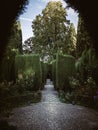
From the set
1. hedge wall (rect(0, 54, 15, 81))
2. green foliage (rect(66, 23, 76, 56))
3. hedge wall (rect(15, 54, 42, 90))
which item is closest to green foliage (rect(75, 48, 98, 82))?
hedge wall (rect(15, 54, 42, 90))

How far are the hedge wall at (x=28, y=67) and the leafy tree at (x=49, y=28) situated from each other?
23.6 metres

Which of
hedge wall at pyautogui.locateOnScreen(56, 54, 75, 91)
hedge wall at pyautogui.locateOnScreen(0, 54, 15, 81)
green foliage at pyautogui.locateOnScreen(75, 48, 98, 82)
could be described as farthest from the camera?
hedge wall at pyautogui.locateOnScreen(56, 54, 75, 91)

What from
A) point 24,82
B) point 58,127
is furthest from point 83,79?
point 58,127

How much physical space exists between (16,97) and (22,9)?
19.9 ft

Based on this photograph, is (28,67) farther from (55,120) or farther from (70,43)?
(70,43)

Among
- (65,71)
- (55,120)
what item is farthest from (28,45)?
(55,120)

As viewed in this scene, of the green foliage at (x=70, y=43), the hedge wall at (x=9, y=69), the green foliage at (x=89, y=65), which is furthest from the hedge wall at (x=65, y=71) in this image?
the green foliage at (x=70, y=43)

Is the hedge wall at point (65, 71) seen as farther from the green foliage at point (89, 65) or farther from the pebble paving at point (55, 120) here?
the pebble paving at point (55, 120)

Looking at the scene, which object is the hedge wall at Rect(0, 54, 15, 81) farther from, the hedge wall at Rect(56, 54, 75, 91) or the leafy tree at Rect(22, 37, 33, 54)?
the leafy tree at Rect(22, 37, 33, 54)

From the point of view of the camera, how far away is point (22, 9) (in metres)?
8.17

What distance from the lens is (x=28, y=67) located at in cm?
1814

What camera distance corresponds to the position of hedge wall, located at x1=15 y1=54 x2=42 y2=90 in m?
18.0

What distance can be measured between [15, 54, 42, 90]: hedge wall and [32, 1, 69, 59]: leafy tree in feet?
77.6

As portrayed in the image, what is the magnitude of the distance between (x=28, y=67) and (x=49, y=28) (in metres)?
25.9
